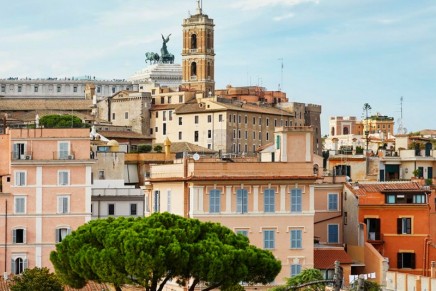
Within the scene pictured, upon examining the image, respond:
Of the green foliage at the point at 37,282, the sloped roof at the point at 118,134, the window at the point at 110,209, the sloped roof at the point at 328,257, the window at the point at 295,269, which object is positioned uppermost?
the sloped roof at the point at 118,134

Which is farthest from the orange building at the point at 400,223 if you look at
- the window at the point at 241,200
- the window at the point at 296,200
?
the window at the point at 241,200

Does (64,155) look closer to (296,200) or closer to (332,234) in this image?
(332,234)

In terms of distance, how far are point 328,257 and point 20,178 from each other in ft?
51.1

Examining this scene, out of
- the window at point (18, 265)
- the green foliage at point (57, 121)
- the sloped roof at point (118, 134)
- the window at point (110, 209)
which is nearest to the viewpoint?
the window at point (18, 265)

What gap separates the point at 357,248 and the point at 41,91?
122525mm

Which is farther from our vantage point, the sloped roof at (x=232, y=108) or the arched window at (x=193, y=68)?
the arched window at (x=193, y=68)

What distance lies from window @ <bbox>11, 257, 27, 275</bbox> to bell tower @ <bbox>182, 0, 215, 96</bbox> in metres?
103

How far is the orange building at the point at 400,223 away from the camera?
63906 millimetres

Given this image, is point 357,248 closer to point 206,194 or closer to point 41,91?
point 206,194

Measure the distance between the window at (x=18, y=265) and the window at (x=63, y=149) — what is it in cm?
512

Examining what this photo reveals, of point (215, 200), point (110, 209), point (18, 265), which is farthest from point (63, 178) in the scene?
point (215, 200)

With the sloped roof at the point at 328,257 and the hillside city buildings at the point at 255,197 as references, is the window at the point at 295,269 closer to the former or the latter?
the hillside city buildings at the point at 255,197

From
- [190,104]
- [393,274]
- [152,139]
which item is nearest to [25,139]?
[393,274]

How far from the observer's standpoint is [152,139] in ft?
406
